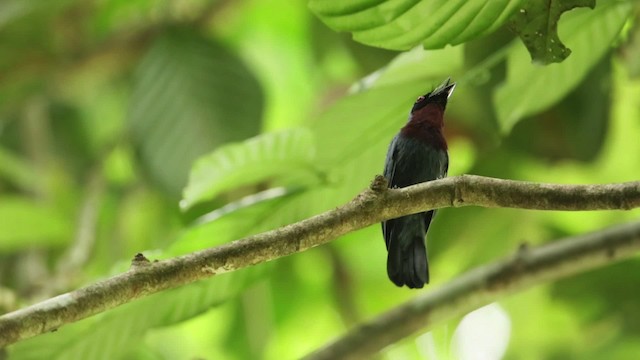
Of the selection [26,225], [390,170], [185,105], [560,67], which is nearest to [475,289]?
[560,67]

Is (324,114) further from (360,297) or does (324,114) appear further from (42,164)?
(42,164)

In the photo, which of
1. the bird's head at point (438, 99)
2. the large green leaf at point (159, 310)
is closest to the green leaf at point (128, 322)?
the large green leaf at point (159, 310)

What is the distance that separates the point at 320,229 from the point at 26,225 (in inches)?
26.7

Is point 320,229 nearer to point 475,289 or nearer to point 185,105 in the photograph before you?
point 475,289

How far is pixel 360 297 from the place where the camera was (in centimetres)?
116

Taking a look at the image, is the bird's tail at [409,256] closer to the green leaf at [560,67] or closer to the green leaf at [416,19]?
the green leaf at [416,19]

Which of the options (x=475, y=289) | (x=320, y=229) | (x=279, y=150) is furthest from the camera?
(x=475, y=289)

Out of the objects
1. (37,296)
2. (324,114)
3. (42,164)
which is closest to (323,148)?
(324,114)

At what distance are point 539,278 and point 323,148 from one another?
204 millimetres

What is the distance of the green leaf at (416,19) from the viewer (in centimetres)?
48

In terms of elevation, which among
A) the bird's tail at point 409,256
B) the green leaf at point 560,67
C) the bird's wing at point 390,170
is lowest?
the bird's tail at point 409,256

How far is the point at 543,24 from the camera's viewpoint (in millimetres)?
485

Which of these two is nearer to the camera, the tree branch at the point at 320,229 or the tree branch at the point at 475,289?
the tree branch at the point at 320,229

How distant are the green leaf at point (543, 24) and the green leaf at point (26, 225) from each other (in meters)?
0.66
